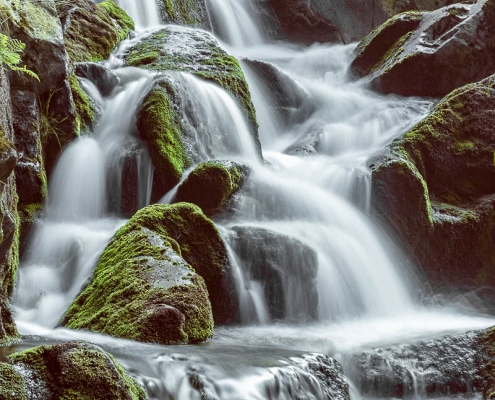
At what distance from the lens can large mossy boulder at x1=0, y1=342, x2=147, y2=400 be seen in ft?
9.94

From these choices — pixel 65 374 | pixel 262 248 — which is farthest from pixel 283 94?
pixel 65 374

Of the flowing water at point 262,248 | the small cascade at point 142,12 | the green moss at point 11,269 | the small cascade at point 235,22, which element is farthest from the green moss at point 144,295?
the small cascade at point 235,22

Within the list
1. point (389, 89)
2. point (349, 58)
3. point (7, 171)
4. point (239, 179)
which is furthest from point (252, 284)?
point (349, 58)

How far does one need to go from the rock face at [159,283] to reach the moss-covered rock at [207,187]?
3.46ft

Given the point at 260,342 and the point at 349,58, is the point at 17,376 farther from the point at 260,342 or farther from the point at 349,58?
the point at 349,58

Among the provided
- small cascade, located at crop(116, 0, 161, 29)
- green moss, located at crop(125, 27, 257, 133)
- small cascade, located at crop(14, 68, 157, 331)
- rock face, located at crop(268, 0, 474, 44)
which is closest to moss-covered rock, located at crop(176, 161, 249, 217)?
small cascade, located at crop(14, 68, 157, 331)

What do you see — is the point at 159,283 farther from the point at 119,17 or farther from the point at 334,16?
the point at 334,16

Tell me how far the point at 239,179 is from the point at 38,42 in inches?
106

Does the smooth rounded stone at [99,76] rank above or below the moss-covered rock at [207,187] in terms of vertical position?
above

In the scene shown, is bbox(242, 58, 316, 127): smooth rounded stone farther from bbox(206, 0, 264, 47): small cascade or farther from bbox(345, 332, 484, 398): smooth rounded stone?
bbox(345, 332, 484, 398): smooth rounded stone

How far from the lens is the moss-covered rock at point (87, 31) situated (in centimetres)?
976

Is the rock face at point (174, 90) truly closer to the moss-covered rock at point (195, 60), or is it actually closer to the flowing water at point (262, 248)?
the moss-covered rock at point (195, 60)

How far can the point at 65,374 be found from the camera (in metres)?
3.12

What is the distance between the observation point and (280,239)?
22.3ft
